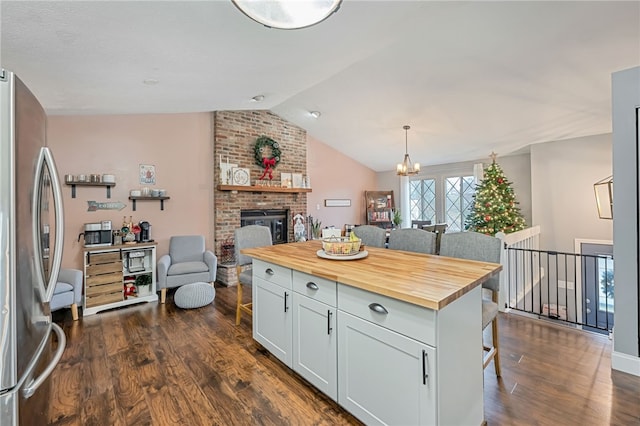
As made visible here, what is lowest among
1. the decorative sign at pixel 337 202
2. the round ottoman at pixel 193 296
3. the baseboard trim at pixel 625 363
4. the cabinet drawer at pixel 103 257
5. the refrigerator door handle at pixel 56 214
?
the baseboard trim at pixel 625 363

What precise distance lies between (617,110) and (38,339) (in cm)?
403

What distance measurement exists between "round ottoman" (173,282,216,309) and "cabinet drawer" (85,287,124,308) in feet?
2.38

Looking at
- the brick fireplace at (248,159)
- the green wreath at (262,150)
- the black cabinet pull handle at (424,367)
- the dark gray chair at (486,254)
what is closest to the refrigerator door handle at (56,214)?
the black cabinet pull handle at (424,367)

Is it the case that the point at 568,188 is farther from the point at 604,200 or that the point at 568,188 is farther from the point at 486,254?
the point at 486,254

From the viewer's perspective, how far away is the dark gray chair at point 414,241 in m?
2.54

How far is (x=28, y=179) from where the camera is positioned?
1.14 m

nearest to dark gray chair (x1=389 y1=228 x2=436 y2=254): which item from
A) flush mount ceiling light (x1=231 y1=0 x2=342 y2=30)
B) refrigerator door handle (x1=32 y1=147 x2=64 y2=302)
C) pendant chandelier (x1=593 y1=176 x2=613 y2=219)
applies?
flush mount ceiling light (x1=231 y1=0 x2=342 y2=30)

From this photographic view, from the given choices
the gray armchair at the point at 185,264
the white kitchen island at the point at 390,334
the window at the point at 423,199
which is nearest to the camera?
the white kitchen island at the point at 390,334

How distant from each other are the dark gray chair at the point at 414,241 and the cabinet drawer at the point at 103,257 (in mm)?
3520

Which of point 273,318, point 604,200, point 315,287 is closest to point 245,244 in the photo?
point 273,318

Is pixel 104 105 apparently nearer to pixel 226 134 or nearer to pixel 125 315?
pixel 226 134

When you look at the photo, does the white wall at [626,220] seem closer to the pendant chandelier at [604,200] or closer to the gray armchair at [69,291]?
the pendant chandelier at [604,200]

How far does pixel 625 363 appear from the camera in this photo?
2170 mm

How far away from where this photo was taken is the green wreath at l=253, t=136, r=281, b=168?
5.62 meters
